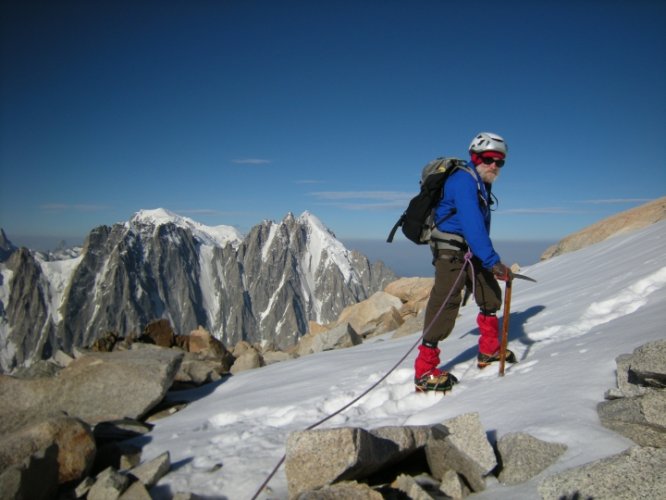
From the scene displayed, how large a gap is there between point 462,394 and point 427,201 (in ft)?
10.1

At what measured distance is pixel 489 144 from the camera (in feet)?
22.3

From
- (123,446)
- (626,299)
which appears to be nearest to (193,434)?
(123,446)

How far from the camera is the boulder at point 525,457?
3846 millimetres

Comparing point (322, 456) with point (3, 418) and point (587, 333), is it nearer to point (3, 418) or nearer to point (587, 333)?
point (587, 333)

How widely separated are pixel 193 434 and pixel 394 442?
3.74 metres

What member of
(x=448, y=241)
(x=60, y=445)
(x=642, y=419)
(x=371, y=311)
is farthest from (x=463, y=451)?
(x=371, y=311)

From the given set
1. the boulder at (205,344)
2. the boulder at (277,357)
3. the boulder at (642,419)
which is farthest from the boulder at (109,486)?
the boulder at (277,357)

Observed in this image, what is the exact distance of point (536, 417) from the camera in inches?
189

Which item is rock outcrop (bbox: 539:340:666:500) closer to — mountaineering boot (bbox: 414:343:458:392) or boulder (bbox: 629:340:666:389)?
boulder (bbox: 629:340:666:389)

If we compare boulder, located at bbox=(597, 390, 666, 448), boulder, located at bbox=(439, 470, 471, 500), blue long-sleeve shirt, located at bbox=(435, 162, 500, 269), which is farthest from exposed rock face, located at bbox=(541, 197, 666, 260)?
boulder, located at bbox=(439, 470, 471, 500)

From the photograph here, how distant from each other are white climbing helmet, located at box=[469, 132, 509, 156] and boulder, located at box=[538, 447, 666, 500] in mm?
4738

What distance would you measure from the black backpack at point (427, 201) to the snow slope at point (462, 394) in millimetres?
2619

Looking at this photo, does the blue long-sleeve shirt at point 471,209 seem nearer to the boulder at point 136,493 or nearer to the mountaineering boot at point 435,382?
the mountaineering boot at point 435,382

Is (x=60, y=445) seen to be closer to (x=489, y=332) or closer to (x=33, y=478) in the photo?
(x=33, y=478)
